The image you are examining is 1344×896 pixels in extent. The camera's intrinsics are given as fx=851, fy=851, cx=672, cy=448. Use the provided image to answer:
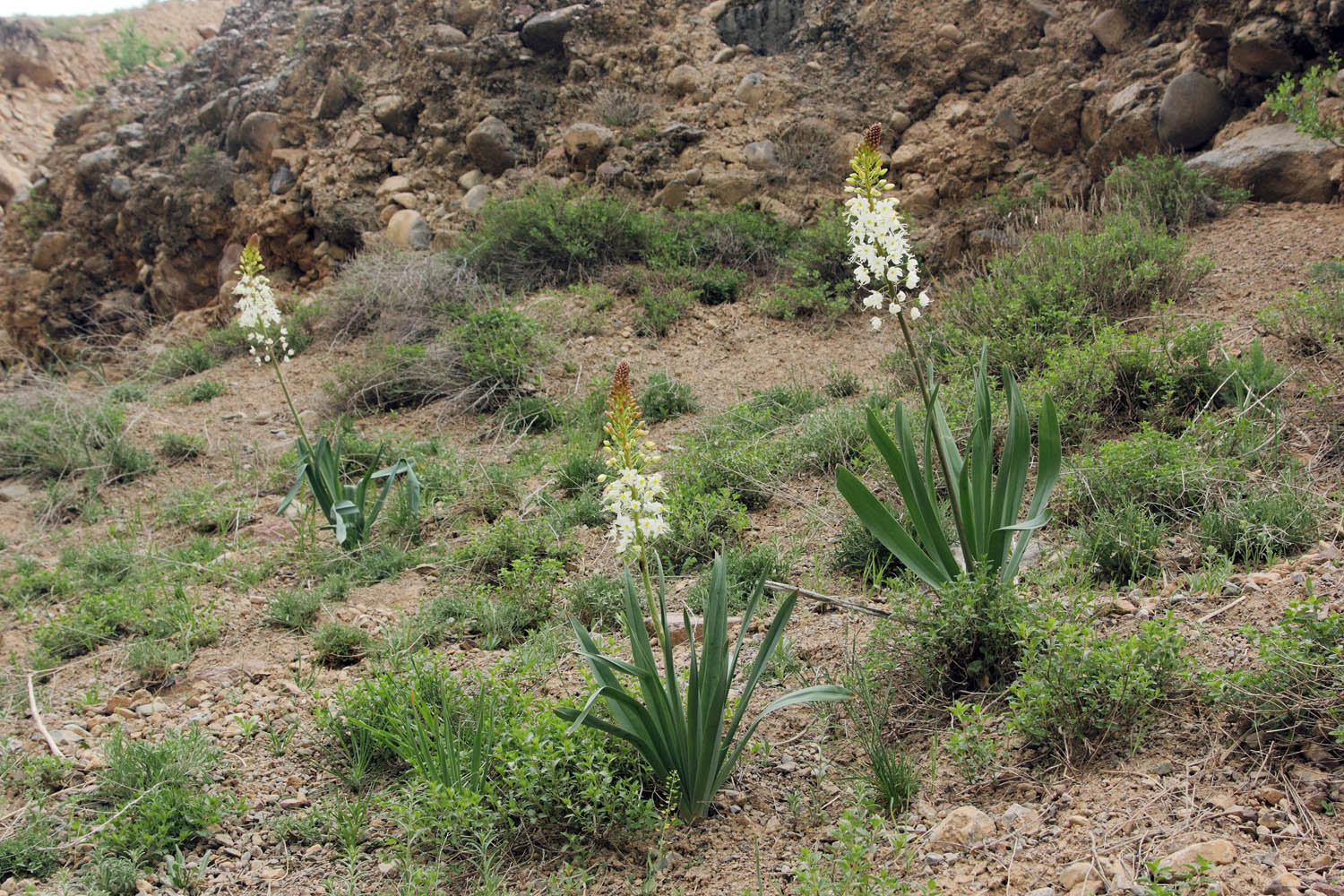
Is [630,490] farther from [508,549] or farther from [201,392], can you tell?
[201,392]

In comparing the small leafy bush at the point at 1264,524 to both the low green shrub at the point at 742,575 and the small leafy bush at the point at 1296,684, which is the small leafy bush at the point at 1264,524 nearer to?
the small leafy bush at the point at 1296,684

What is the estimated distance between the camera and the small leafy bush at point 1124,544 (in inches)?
130

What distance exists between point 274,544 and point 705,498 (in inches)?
107

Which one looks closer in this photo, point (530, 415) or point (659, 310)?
point (530, 415)

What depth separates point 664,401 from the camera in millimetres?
6230

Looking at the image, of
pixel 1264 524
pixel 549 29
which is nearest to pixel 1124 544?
pixel 1264 524

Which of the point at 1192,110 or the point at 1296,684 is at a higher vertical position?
the point at 1192,110

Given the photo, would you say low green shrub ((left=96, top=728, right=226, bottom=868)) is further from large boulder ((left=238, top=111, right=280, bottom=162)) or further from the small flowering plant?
large boulder ((left=238, top=111, right=280, bottom=162))

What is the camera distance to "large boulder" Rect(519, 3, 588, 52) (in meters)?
10.9

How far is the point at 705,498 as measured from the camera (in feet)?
14.3

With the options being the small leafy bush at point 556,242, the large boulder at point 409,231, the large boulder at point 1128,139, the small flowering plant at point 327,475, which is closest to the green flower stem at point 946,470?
the small flowering plant at point 327,475

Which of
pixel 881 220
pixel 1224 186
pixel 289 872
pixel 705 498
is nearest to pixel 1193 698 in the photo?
pixel 881 220

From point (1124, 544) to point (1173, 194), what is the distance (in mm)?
4538

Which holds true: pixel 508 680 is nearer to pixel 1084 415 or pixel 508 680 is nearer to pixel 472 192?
pixel 1084 415
